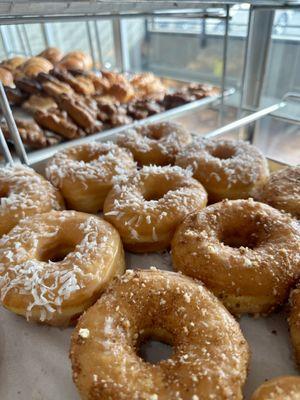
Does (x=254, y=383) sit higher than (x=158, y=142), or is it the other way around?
(x=158, y=142)

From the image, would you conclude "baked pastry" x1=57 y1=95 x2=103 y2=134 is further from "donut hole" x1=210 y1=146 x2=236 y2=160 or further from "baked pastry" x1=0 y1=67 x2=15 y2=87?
"donut hole" x1=210 y1=146 x2=236 y2=160

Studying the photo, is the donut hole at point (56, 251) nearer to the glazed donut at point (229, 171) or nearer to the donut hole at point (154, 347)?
the donut hole at point (154, 347)

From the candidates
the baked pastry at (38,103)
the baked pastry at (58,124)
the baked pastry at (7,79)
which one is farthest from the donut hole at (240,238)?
the baked pastry at (7,79)

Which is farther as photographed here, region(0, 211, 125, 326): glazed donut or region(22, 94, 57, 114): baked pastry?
region(22, 94, 57, 114): baked pastry

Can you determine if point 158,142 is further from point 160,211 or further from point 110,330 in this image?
point 110,330

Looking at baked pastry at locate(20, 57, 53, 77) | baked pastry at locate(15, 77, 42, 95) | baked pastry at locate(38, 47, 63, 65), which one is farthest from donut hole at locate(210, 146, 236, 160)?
baked pastry at locate(38, 47, 63, 65)

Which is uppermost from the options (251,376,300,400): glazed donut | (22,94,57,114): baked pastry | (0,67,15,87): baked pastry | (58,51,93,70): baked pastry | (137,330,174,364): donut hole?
(0,67,15,87): baked pastry

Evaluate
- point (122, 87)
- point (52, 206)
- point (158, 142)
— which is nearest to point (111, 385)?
point (52, 206)
